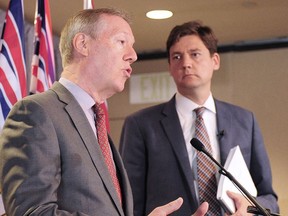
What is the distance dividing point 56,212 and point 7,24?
2.10m

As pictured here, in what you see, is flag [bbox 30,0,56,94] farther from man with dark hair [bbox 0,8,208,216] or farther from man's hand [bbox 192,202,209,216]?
man's hand [bbox 192,202,209,216]

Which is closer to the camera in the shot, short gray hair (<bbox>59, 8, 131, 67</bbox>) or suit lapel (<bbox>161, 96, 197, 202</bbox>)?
short gray hair (<bbox>59, 8, 131, 67</bbox>)

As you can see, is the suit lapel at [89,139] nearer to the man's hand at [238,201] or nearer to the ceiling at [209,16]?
the man's hand at [238,201]

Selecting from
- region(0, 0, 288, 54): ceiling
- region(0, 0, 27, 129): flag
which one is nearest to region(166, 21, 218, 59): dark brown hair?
region(0, 0, 27, 129): flag

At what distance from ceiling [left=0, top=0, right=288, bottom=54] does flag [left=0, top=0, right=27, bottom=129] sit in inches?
54.7

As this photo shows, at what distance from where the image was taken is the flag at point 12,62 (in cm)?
331

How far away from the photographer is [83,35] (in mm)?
2049

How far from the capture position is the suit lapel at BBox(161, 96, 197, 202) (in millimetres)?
2697

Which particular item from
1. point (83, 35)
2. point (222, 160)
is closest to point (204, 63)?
point (222, 160)

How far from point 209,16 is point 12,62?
2.43m

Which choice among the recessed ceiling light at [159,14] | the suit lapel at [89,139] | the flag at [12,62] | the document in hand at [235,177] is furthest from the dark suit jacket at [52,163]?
the recessed ceiling light at [159,14]

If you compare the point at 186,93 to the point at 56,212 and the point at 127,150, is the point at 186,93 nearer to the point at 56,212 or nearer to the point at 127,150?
the point at 127,150

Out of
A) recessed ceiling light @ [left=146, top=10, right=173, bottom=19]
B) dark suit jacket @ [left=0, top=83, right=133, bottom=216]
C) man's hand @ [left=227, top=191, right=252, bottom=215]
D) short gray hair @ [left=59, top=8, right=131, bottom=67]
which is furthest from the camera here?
recessed ceiling light @ [left=146, top=10, right=173, bottom=19]

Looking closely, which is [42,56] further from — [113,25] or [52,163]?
[52,163]
